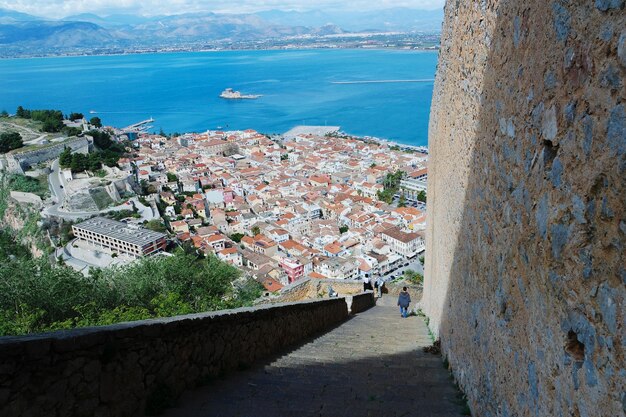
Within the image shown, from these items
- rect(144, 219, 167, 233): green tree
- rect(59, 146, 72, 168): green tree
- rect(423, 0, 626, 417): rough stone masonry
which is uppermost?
rect(423, 0, 626, 417): rough stone masonry

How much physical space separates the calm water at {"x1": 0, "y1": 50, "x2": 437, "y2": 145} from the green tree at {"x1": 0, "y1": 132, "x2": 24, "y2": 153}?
42162 mm

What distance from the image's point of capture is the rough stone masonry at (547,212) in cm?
149

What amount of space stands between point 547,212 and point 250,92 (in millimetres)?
118823

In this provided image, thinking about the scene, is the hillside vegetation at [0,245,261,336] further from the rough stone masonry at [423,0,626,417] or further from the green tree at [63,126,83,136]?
the green tree at [63,126,83,136]

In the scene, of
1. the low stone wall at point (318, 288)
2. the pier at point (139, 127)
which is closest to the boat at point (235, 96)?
the pier at point (139, 127)

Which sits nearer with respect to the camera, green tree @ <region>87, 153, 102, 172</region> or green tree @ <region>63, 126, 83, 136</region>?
green tree @ <region>87, 153, 102, 172</region>

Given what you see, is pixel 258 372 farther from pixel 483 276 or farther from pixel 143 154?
pixel 143 154

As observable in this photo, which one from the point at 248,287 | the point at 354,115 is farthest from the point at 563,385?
the point at 354,115

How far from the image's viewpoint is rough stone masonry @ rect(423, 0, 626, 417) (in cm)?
149

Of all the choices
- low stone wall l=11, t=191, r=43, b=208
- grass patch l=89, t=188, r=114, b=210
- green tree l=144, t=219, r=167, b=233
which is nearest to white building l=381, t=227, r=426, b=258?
green tree l=144, t=219, r=167, b=233

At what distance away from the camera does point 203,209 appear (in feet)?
166

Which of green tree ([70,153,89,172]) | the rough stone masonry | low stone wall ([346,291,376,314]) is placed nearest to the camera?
the rough stone masonry

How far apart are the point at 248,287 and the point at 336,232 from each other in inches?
1219

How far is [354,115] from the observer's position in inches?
3533
